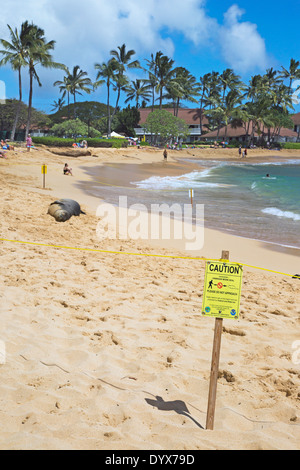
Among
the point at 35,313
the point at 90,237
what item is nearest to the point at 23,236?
the point at 90,237

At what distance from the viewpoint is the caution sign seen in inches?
117

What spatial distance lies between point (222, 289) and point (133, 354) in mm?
1664

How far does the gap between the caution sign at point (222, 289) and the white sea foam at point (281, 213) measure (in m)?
12.4

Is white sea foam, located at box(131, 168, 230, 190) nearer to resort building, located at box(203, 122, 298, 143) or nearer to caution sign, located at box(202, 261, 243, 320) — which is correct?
caution sign, located at box(202, 261, 243, 320)

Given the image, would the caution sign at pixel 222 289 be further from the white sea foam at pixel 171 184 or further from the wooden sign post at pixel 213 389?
the white sea foam at pixel 171 184

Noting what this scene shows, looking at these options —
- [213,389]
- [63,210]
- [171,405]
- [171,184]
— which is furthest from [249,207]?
[213,389]

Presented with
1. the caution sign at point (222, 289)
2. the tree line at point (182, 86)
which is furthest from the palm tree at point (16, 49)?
the caution sign at point (222, 289)

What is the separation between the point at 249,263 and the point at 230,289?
5421 mm

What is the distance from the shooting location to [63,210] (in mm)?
9898

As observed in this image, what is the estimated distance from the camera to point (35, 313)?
484 cm

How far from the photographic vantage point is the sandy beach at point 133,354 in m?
2.93

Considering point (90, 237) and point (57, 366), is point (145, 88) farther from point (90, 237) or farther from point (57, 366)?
point (57, 366)

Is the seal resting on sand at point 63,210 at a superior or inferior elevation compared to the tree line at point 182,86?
inferior

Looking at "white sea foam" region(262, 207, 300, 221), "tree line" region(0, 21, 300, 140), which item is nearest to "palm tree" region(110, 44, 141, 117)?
"tree line" region(0, 21, 300, 140)
